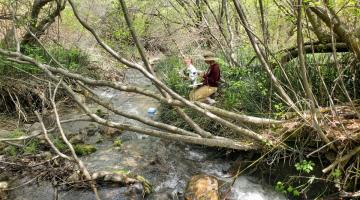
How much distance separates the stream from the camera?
19.2ft

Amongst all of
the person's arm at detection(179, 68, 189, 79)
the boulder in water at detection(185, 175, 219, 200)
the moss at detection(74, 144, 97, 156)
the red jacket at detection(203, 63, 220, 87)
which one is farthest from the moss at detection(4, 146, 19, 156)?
the person's arm at detection(179, 68, 189, 79)

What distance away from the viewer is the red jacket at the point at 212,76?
8.45 metres

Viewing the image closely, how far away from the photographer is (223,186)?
6.04m

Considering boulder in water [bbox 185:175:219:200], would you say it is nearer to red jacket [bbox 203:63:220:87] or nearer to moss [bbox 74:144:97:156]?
moss [bbox 74:144:97:156]

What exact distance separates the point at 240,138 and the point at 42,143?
396cm

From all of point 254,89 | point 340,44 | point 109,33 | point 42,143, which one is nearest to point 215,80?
point 254,89

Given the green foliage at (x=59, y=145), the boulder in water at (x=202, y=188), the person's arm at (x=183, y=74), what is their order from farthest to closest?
the person's arm at (x=183, y=74), the green foliage at (x=59, y=145), the boulder in water at (x=202, y=188)

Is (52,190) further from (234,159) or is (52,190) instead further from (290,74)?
(290,74)

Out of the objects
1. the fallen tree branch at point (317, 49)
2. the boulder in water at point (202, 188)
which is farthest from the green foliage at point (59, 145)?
the fallen tree branch at point (317, 49)

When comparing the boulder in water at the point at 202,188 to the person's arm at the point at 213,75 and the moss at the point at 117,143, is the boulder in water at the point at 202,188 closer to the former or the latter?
the moss at the point at 117,143

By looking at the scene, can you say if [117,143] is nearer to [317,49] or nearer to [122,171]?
[122,171]

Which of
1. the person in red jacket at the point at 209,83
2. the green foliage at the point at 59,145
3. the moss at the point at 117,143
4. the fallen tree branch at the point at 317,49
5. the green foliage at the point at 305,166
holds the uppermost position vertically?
the fallen tree branch at the point at 317,49

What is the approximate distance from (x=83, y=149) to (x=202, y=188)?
113 inches

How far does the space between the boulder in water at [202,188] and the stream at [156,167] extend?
0.17m
